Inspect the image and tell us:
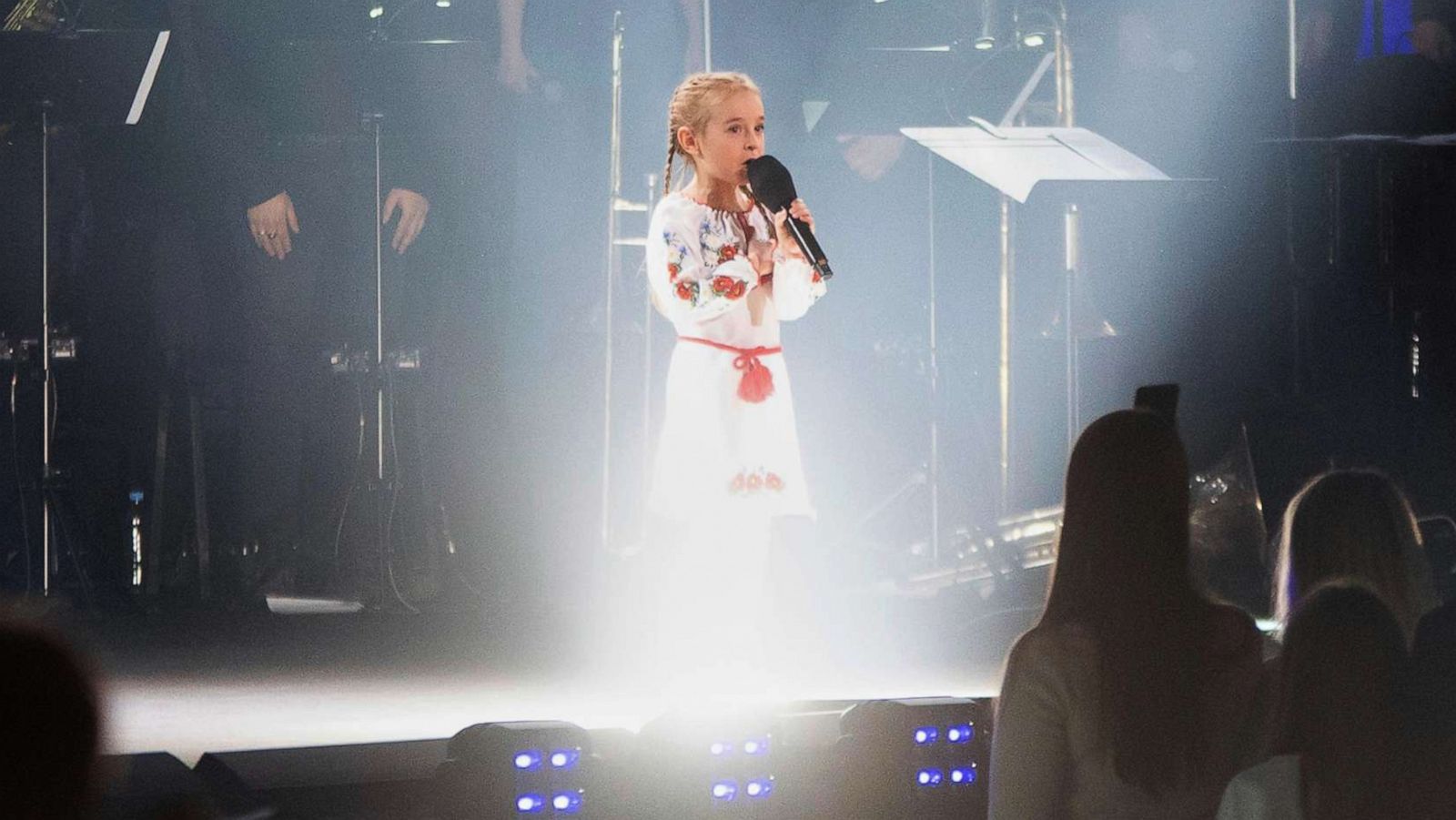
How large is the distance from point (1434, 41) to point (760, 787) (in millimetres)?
4182

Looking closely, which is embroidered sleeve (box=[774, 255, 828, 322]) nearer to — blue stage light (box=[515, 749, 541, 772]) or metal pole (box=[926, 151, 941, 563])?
blue stage light (box=[515, 749, 541, 772])

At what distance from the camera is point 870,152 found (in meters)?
6.49

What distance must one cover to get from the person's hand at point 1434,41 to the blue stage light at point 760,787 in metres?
4.07

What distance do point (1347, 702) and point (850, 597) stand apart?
4300mm

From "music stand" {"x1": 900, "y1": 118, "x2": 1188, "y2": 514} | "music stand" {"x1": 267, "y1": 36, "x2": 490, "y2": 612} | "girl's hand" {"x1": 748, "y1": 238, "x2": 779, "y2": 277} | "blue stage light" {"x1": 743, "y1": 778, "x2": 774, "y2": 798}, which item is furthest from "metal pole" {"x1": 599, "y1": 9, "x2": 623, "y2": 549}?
"blue stage light" {"x1": 743, "y1": 778, "x2": 774, "y2": 798}

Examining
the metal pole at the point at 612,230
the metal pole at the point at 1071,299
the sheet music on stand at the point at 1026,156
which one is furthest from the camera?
the metal pole at the point at 1071,299

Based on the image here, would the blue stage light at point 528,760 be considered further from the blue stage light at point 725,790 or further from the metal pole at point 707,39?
the metal pole at point 707,39

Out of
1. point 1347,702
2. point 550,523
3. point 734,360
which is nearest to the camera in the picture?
point 1347,702

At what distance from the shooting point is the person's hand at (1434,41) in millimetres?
6121

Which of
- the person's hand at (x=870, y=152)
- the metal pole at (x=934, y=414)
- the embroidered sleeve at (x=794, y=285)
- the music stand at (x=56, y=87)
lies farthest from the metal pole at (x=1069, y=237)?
the music stand at (x=56, y=87)

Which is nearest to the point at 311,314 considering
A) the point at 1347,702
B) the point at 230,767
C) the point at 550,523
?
the point at 550,523

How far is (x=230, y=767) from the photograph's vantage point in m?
3.47

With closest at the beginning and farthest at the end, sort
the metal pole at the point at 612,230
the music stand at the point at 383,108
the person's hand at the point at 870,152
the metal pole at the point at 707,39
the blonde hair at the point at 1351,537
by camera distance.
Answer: the blonde hair at the point at 1351,537, the music stand at the point at 383,108, the metal pole at the point at 612,230, the metal pole at the point at 707,39, the person's hand at the point at 870,152

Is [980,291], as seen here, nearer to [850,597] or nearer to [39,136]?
[850,597]
